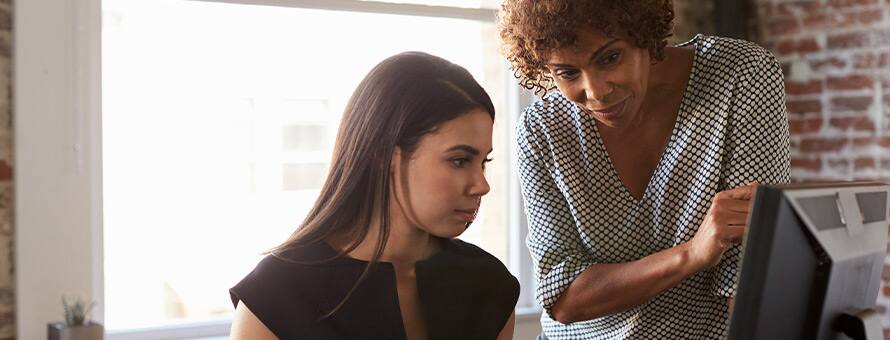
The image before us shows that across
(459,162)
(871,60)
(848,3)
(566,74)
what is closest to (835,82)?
(871,60)

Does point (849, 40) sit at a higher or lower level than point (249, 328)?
higher

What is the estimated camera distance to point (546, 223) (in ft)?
6.26

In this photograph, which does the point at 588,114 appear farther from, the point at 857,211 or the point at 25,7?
the point at 25,7

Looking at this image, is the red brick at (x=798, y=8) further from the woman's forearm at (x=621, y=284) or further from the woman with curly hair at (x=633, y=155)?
the woman's forearm at (x=621, y=284)

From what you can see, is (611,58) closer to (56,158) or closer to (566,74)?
(566,74)

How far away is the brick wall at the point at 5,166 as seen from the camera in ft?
8.55

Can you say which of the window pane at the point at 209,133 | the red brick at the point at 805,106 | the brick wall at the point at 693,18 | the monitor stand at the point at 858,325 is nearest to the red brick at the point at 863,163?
the red brick at the point at 805,106

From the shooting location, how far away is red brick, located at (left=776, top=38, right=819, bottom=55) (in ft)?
11.6

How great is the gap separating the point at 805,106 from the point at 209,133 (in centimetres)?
205

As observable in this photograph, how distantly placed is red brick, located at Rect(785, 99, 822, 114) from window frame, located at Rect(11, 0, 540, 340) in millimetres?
2344

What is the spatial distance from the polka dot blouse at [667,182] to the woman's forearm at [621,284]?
3 cm

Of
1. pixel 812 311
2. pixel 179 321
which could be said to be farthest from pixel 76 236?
pixel 812 311

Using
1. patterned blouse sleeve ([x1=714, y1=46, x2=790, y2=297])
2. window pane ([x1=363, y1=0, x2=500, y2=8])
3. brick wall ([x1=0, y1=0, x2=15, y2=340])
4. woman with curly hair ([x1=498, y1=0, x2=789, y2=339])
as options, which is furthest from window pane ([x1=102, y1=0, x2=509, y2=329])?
patterned blouse sleeve ([x1=714, y1=46, x2=790, y2=297])

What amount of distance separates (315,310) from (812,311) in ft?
2.52
